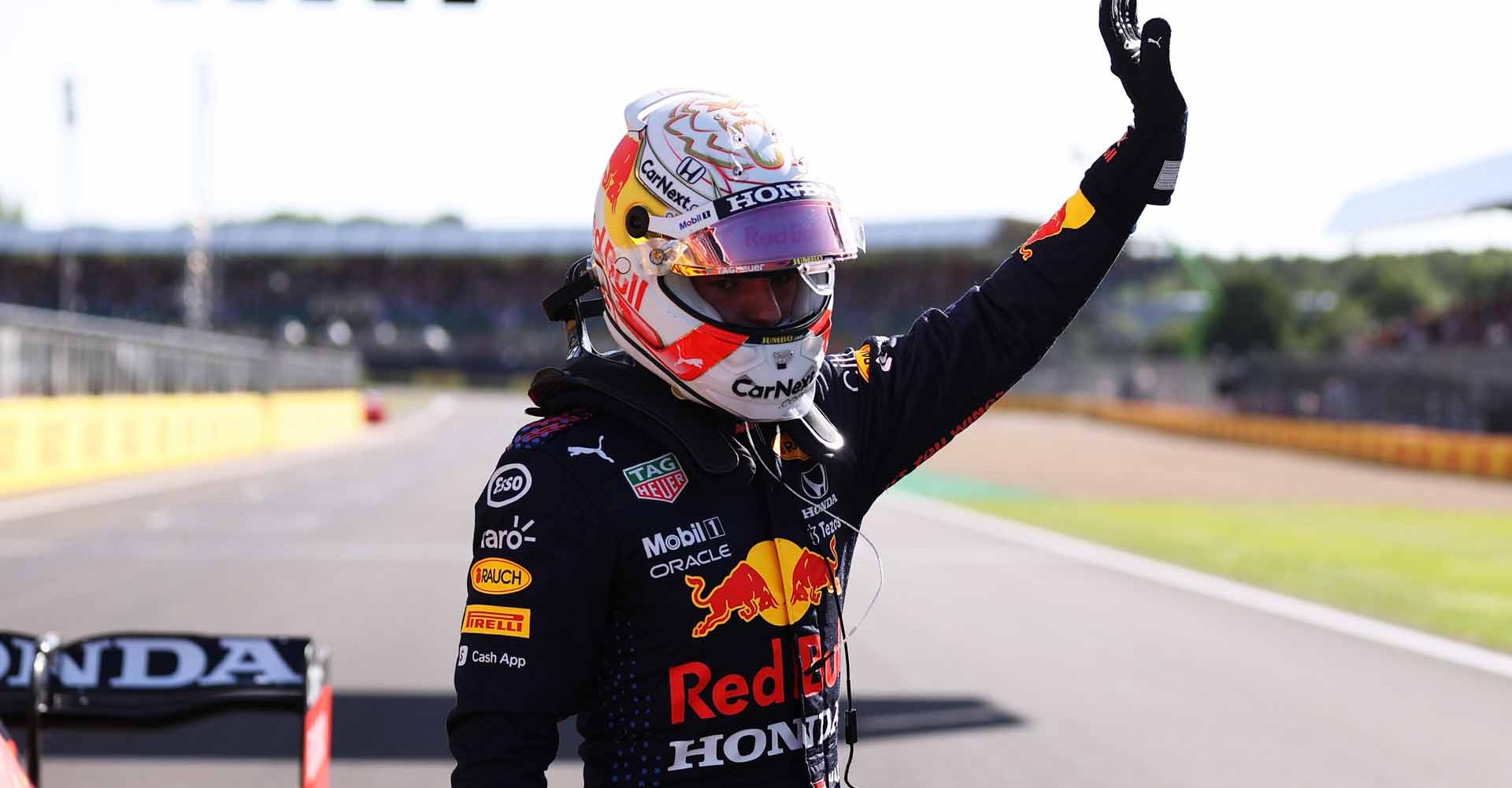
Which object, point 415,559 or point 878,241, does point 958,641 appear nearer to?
point 415,559

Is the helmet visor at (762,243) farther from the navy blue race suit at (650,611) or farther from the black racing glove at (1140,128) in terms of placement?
the black racing glove at (1140,128)

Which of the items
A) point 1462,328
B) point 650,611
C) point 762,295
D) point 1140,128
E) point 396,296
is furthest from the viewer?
point 396,296

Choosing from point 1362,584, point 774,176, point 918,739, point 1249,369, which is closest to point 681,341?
point 774,176

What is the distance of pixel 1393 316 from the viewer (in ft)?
337

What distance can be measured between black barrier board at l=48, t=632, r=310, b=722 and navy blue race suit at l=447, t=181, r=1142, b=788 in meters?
1.40

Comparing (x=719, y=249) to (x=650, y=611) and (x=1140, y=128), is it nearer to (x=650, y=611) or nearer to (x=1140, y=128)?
(x=650, y=611)

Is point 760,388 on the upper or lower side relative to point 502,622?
upper

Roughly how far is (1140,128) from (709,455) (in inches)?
36.3

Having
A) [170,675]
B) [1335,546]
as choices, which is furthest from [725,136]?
[1335,546]

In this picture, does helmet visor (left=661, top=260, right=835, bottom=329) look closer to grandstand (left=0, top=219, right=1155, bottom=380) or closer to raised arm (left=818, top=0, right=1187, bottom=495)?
raised arm (left=818, top=0, right=1187, bottom=495)

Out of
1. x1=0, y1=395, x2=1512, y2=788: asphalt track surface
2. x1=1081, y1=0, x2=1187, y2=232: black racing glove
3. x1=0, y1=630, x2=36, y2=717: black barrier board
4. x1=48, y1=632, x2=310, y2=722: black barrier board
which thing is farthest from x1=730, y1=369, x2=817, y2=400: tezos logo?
x1=0, y1=395, x2=1512, y2=788: asphalt track surface

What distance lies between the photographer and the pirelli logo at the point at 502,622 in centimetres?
214

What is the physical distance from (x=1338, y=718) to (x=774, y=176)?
20.6 ft

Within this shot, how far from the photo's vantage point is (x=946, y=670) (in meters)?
9.10
